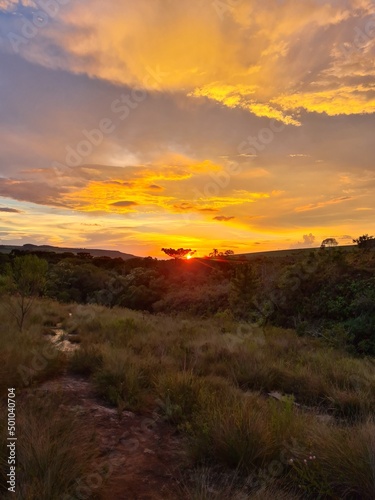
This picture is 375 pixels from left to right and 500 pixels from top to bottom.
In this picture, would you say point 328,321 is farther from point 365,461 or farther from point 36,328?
point 365,461

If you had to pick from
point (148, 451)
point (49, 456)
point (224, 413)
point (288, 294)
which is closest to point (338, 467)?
point (224, 413)

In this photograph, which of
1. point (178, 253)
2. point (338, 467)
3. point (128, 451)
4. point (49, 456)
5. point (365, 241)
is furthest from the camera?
point (178, 253)

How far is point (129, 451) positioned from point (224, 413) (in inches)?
44.3

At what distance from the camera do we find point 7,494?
2822mm

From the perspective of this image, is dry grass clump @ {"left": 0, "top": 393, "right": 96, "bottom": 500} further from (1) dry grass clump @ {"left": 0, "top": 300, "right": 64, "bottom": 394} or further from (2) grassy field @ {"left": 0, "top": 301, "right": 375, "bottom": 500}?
(1) dry grass clump @ {"left": 0, "top": 300, "right": 64, "bottom": 394}

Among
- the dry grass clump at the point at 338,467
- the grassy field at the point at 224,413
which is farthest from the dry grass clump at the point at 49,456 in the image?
the dry grass clump at the point at 338,467

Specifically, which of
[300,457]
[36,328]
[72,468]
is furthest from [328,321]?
[72,468]

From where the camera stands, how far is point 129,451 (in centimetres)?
405

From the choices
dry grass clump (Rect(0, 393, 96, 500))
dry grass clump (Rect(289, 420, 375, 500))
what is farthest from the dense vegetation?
dry grass clump (Rect(0, 393, 96, 500))

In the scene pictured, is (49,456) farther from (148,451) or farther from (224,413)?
(224,413)

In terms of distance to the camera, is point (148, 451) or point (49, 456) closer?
point (49, 456)

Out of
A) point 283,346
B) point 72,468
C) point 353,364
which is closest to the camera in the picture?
point 72,468

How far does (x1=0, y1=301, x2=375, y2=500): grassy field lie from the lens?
3.21 meters

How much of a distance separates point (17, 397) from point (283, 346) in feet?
23.3
